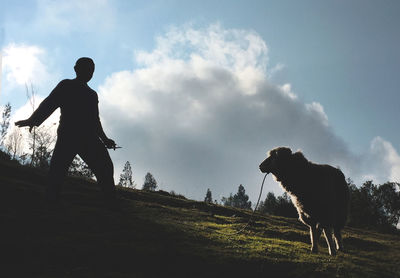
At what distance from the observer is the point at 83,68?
7.97 m

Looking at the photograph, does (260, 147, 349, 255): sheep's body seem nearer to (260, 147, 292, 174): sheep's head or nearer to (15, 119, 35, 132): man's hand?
(260, 147, 292, 174): sheep's head

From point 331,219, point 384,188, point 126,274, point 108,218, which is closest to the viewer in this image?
point 126,274

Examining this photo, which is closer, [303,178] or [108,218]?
[108,218]

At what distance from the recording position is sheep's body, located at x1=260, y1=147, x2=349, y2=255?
970cm

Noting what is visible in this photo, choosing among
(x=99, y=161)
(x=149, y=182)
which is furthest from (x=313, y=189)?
(x=149, y=182)

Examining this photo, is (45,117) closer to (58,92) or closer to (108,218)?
(58,92)

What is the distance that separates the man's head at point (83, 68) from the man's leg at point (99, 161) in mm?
1744

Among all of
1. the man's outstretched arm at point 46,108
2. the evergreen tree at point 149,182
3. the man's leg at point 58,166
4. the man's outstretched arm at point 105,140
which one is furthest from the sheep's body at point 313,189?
the evergreen tree at point 149,182

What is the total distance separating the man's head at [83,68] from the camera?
795cm

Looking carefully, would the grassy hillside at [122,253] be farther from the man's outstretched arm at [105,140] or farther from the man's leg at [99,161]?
the man's outstretched arm at [105,140]

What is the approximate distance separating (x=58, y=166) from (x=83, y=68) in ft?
8.78

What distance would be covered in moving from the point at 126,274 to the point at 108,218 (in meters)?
4.45

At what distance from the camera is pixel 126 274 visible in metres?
4.82

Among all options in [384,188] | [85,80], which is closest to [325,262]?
[85,80]
